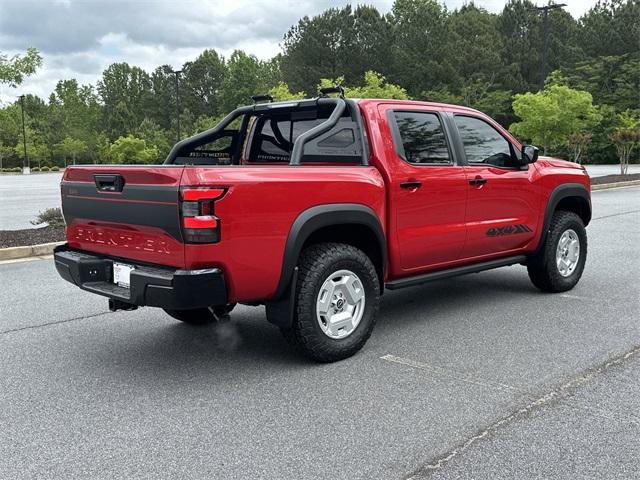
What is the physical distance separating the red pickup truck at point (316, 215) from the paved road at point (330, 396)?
42cm

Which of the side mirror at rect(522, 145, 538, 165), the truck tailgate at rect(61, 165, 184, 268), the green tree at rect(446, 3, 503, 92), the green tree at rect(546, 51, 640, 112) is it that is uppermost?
the green tree at rect(446, 3, 503, 92)

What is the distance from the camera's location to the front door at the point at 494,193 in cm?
551

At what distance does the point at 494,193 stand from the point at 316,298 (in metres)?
2.22

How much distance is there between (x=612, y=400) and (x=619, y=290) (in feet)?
10.7

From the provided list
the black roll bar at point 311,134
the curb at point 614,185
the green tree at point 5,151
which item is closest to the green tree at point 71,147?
the green tree at point 5,151

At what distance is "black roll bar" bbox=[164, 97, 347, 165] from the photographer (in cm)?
456

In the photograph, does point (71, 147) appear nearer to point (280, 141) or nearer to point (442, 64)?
point (442, 64)

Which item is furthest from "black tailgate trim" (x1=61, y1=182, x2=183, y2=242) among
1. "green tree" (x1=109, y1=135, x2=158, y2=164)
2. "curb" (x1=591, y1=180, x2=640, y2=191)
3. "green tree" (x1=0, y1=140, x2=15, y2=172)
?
"green tree" (x1=0, y1=140, x2=15, y2=172)

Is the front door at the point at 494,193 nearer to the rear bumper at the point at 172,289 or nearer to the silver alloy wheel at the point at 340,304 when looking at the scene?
the silver alloy wheel at the point at 340,304

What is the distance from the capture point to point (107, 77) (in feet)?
335

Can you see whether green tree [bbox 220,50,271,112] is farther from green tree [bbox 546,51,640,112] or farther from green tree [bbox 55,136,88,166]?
green tree [bbox 546,51,640,112]

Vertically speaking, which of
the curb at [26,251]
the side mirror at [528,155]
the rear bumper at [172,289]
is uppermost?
the side mirror at [528,155]

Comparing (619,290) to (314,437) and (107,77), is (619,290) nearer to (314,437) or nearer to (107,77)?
(314,437)

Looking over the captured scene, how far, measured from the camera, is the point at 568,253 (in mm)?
6645
